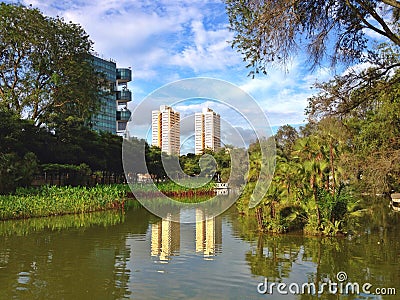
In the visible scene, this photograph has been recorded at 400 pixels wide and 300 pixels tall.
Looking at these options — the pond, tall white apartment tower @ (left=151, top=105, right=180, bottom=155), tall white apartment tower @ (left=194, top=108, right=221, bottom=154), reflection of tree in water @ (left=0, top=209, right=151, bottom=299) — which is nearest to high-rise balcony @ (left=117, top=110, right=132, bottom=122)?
tall white apartment tower @ (left=194, top=108, right=221, bottom=154)

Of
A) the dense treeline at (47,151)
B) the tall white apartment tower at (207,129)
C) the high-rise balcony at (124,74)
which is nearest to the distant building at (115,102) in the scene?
the high-rise balcony at (124,74)

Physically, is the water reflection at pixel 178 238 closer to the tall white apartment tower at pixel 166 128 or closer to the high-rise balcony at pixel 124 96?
the tall white apartment tower at pixel 166 128

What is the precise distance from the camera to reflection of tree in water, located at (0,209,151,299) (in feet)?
23.5

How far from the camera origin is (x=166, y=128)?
14172 mm

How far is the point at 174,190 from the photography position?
33.9 meters

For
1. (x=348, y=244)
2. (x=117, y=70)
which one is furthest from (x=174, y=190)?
(x=117, y=70)

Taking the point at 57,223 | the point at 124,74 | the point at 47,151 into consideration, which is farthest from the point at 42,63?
the point at 124,74

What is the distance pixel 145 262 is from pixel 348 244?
515cm

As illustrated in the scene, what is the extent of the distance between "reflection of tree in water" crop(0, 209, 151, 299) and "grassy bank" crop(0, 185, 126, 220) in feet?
8.78

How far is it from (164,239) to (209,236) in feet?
4.63

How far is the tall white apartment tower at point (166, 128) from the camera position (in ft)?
43.2

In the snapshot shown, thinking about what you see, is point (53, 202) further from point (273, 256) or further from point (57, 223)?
point (273, 256)

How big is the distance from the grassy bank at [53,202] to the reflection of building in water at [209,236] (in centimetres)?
587

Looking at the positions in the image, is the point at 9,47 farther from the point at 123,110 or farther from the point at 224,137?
the point at 123,110
